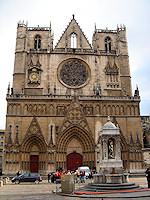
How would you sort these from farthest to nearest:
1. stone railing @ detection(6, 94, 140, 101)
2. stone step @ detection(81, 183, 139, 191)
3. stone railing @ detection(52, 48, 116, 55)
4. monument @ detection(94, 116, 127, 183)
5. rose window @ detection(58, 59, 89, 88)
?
stone railing @ detection(52, 48, 116, 55)
rose window @ detection(58, 59, 89, 88)
stone railing @ detection(6, 94, 140, 101)
monument @ detection(94, 116, 127, 183)
stone step @ detection(81, 183, 139, 191)

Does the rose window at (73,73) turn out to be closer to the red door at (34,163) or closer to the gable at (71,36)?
the gable at (71,36)

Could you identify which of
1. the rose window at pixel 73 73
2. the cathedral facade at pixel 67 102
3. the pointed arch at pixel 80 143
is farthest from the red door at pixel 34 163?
the rose window at pixel 73 73

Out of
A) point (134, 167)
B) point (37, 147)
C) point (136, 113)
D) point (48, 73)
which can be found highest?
point (48, 73)

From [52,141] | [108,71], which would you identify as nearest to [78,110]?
[52,141]

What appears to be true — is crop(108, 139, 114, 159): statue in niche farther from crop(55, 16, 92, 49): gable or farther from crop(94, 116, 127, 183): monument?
crop(55, 16, 92, 49): gable

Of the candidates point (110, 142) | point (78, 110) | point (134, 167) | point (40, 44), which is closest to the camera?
point (110, 142)

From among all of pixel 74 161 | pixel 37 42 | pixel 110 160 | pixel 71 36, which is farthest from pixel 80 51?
pixel 110 160

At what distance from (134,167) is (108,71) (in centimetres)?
1337

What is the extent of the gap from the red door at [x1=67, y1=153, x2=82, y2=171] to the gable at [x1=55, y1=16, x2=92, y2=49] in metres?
15.7

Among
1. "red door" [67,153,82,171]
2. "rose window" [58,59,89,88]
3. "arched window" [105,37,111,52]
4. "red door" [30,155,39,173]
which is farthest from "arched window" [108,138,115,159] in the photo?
"arched window" [105,37,111,52]

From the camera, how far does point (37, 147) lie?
2941 centimetres

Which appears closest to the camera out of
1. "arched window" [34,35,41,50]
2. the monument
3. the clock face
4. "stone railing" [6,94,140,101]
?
the monument

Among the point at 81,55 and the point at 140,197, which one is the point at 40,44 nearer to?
the point at 81,55

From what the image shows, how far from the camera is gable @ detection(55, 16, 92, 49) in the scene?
114 ft
